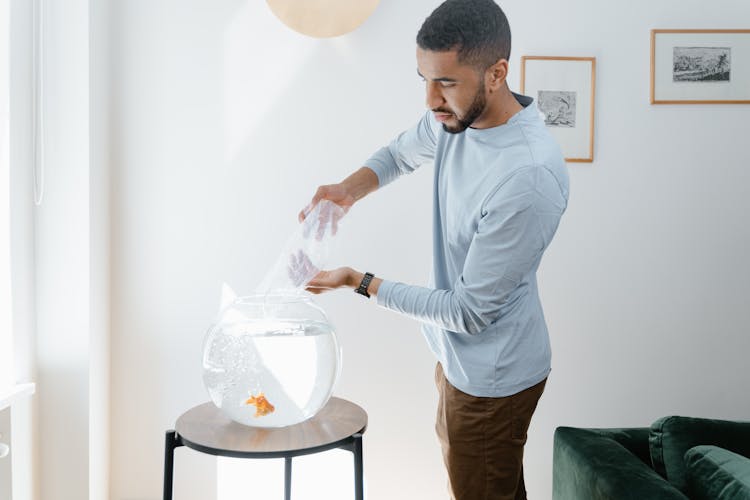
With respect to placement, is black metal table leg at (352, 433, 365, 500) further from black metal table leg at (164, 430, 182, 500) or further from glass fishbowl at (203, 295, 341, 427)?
black metal table leg at (164, 430, 182, 500)

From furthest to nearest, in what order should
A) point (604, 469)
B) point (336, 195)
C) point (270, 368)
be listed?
point (336, 195) < point (604, 469) < point (270, 368)

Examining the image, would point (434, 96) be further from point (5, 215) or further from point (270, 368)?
point (5, 215)

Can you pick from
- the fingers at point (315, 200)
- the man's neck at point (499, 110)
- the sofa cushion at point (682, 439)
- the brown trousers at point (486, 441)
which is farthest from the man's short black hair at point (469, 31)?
the sofa cushion at point (682, 439)

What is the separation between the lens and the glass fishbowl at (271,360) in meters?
1.55

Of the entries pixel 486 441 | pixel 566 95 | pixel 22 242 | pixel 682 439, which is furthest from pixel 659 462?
pixel 22 242

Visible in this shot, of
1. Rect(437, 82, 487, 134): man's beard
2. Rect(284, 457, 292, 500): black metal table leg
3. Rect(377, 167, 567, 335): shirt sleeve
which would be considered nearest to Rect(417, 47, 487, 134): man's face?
Rect(437, 82, 487, 134): man's beard

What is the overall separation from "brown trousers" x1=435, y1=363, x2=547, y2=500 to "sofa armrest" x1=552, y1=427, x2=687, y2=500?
0.63 ft

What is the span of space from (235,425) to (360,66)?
144 centimetres

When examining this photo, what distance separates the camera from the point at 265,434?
5.31 feet

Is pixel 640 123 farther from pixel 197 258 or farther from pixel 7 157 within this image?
pixel 7 157

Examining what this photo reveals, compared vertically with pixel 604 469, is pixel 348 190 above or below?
above

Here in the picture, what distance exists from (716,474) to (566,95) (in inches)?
58.8

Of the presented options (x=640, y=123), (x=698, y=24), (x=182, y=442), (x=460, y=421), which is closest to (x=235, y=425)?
(x=182, y=442)

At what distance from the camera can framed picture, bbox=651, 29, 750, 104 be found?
2.58 meters
